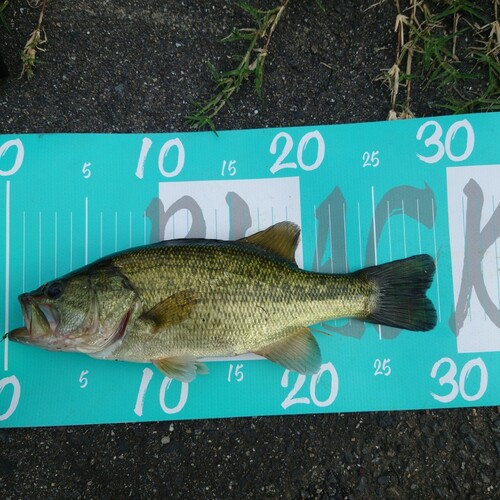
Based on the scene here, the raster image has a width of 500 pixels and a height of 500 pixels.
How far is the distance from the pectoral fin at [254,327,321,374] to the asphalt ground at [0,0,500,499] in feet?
1.04

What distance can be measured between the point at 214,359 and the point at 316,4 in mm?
1840

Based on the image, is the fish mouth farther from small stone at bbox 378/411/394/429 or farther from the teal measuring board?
small stone at bbox 378/411/394/429

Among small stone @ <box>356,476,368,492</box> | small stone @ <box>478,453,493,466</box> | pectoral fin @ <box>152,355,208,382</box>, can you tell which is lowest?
small stone @ <box>356,476,368,492</box>

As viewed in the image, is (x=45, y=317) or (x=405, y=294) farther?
(x=405, y=294)

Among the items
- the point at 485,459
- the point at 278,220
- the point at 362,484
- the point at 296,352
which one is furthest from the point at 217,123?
the point at 485,459

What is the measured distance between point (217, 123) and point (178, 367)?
1.19 m

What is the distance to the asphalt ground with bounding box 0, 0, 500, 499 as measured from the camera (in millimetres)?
2158

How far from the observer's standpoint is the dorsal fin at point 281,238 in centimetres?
205

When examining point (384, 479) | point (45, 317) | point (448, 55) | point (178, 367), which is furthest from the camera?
point (448, 55)

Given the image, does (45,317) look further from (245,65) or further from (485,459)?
(485,459)

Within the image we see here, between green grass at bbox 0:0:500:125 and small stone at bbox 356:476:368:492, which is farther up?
green grass at bbox 0:0:500:125

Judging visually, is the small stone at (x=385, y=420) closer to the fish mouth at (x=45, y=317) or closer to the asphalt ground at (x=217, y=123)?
the asphalt ground at (x=217, y=123)

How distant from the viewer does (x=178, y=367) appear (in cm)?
200

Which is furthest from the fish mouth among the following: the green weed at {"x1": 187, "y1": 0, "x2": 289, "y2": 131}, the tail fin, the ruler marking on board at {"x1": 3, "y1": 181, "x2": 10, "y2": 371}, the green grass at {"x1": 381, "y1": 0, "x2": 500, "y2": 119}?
the green grass at {"x1": 381, "y1": 0, "x2": 500, "y2": 119}
